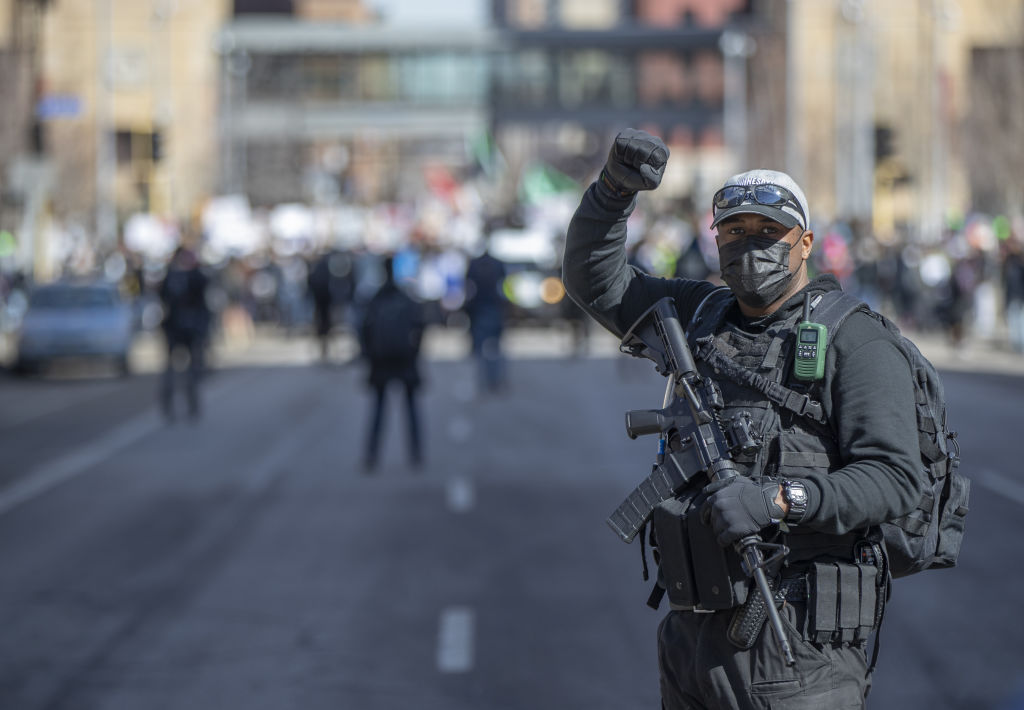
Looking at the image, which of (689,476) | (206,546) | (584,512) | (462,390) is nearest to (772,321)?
(689,476)

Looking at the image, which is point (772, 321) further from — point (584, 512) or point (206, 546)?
point (584, 512)

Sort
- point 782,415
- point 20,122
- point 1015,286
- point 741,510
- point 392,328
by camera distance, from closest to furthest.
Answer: point 741,510, point 782,415, point 392,328, point 1015,286, point 20,122

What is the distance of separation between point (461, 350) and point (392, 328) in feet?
59.8

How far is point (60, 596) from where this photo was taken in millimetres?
9789

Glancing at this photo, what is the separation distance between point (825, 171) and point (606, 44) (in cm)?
2352

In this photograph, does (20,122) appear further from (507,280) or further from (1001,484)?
(1001,484)

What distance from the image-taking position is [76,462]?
1639 cm

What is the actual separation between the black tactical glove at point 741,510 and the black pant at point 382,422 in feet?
37.6

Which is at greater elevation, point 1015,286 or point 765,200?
point 1015,286

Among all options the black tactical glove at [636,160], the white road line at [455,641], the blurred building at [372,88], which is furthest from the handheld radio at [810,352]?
the blurred building at [372,88]

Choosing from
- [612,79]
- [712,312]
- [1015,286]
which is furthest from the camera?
[612,79]

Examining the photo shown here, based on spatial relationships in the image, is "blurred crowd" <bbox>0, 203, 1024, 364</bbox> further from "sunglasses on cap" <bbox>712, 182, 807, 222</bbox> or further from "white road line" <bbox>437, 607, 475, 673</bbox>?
"sunglasses on cap" <bbox>712, 182, 807, 222</bbox>

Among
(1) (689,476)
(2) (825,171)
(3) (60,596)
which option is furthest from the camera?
(2) (825,171)

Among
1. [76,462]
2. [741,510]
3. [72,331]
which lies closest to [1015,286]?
[72,331]
